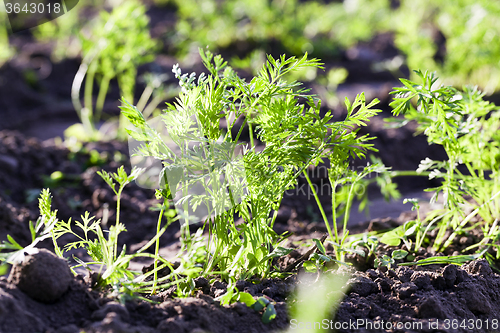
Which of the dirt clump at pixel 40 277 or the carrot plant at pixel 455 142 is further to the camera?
→ the carrot plant at pixel 455 142

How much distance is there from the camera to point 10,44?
25.2 ft

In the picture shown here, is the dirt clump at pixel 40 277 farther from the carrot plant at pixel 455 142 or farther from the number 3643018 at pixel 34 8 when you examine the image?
the number 3643018 at pixel 34 8

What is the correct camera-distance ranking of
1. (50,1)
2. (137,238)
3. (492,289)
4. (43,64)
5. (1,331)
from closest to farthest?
(1,331)
(492,289)
(137,238)
(43,64)
(50,1)

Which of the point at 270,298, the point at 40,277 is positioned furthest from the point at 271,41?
the point at 40,277

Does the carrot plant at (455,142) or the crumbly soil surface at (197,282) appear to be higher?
the carrot plant at (455,142)

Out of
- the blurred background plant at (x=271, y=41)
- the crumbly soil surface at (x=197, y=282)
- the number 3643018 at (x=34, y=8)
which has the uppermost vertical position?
the number 3643018 at (x=34, y=8)

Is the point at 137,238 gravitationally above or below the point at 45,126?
below

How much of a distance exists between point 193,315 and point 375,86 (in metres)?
5.75

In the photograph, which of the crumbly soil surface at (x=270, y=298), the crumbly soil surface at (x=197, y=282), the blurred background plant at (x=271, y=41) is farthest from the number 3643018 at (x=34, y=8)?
the crumbly soil surface at (x=270, y=298)

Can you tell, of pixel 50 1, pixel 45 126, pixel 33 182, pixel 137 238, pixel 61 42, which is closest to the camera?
pixel 137 238

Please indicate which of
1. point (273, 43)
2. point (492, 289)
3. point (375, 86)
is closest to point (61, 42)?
point (273, 43)

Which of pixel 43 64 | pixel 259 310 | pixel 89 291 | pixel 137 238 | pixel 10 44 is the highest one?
pixel 10 44

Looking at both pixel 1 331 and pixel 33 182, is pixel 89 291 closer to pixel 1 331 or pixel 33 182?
pixel 1 331

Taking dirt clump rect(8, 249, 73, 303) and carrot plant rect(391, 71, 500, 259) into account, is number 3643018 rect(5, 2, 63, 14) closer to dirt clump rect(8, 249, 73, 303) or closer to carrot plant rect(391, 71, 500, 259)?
dirt clump rect(8, 249, 73, 303)
